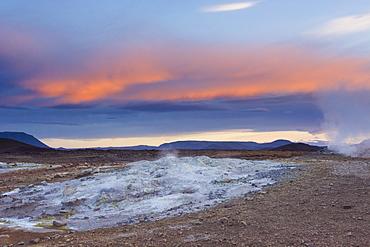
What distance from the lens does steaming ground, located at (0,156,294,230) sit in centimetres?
1304

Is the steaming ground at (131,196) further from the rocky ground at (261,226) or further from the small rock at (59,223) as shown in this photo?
the rocky ground at (261,226)

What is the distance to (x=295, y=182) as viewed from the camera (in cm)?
1583

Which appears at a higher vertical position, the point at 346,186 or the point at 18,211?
the point at 346,186

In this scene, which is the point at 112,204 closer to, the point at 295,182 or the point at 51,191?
the point at 51,191

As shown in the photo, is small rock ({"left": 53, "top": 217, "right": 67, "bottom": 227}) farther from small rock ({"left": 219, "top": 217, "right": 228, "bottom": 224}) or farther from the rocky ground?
small rock ({"left": 219, "top": 217, "right": 228, "bottom": 224})

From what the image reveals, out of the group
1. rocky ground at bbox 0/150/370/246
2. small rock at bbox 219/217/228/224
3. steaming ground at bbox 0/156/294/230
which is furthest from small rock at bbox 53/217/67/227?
small rock at bbox 219/217/228/224

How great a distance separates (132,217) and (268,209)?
16.1 ft

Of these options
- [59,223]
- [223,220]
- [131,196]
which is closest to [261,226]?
[223,220]

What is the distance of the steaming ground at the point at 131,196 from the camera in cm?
1304

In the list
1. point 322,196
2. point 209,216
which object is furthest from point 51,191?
point 322,196

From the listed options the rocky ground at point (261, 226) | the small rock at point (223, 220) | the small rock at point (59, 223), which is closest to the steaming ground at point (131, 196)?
the small rock at point (59, 223)

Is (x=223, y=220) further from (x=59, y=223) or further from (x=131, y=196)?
(x=131, y=196)

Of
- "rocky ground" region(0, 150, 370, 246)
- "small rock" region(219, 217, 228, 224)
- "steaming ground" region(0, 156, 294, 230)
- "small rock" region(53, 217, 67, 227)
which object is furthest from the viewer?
"steaming ground" region(0, 156, 294, 230)

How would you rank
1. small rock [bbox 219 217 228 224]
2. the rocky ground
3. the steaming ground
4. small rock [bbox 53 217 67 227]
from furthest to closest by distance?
the steaming ground, small rock [bbox 53 217 67 227], small rock [bbox 219 217 228 224], the rocky ground
